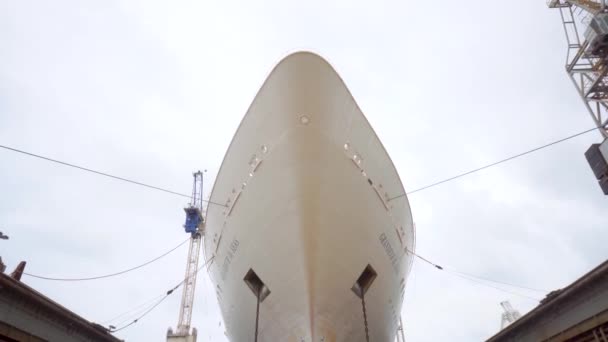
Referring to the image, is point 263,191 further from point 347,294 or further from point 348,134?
point 347,294

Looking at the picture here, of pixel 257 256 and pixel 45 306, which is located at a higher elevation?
pixel 257 256

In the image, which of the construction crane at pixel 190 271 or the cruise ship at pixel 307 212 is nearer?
the cruise ship at pixel 307 212

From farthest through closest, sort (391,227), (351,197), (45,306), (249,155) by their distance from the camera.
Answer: (391,227) < (249,155) < (351,197) < (45,306)

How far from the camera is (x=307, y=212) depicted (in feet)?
23.2

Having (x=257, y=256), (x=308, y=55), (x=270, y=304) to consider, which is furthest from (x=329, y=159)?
(x=270, y=304)

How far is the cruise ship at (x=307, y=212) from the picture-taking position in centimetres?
713

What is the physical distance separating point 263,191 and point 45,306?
13.3 feet

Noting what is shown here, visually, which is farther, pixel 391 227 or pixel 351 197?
pixel 391 227

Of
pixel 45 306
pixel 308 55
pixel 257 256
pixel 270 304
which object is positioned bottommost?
pixel 45 306

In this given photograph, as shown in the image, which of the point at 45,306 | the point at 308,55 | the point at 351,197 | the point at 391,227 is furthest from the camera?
the point at 391,227

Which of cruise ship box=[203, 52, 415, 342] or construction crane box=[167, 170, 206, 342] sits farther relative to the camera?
construction crane box=[167, 170, 206, 342]

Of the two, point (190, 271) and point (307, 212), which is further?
point (190, 271)

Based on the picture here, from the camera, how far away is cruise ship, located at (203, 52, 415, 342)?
7.13 meters

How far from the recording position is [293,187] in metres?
7.16
